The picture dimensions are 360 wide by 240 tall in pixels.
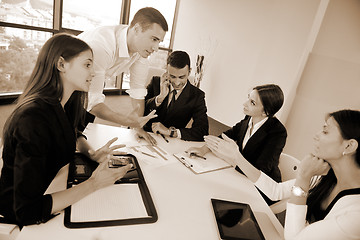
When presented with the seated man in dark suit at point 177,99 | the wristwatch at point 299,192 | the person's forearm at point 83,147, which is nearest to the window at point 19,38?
the seated man in dark suit at point 177,99

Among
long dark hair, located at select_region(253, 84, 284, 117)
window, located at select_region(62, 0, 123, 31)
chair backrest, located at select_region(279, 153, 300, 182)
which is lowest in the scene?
chair backrest, located at select_region(279, 153, 300, 182)

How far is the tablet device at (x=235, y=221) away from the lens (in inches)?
37.2

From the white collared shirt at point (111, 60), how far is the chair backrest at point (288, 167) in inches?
52.1

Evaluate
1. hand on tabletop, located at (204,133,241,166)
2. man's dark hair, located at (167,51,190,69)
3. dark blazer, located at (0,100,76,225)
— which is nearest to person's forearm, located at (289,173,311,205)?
hand on tabletop, located at (204,133,241,166)

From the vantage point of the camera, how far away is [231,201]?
46.1 inches

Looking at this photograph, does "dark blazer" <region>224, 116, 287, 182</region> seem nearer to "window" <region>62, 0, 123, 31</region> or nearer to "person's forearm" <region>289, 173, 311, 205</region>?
"person's forearm" <region>289, 173, 311, 205</region>

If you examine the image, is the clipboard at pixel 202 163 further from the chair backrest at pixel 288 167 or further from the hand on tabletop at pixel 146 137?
the chair backrest at pixel 288 167

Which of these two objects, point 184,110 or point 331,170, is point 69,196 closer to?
point 331,170

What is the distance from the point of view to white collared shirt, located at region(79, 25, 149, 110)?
1.72m

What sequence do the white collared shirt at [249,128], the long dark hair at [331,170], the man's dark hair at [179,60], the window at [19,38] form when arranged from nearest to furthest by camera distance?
the long dark hair at [331,170] → the white collared shirt at [249,128] → the man's dark hair at [179,60] → the window at [19,38]

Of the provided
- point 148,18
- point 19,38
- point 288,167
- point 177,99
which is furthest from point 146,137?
point 19,38

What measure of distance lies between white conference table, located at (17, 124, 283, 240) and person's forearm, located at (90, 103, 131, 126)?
0.13m

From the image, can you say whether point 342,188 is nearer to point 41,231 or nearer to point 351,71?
point 41,231

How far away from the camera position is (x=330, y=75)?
295 cm
